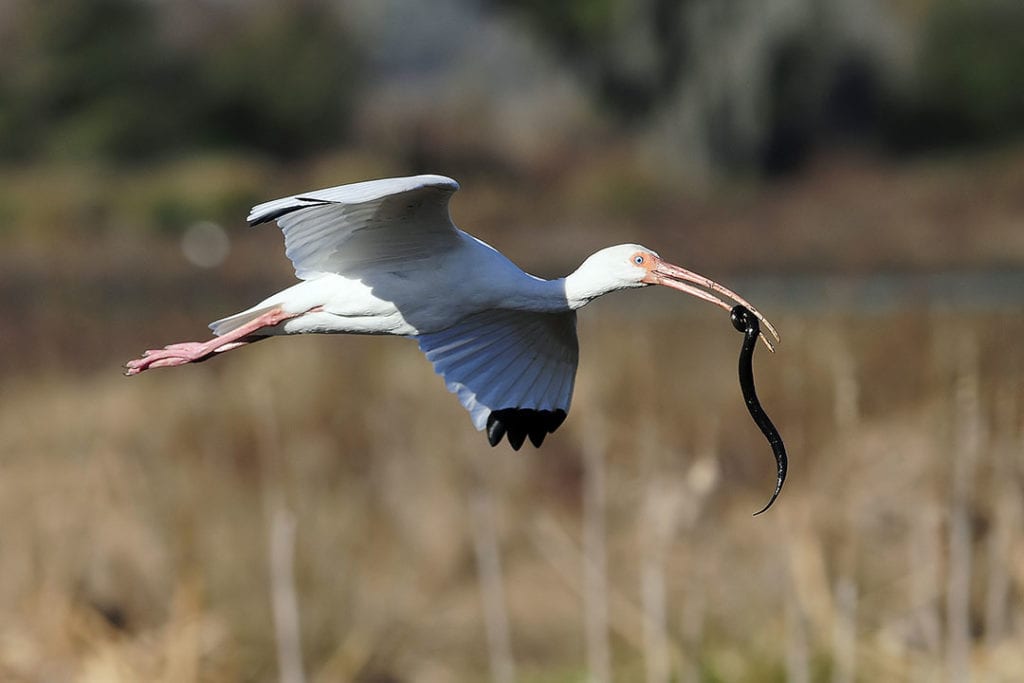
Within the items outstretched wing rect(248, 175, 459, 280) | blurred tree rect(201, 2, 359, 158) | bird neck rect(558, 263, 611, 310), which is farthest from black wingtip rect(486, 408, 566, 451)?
blurred tree rect(201, 2, 359, 158)

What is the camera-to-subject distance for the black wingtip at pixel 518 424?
27.9 feet

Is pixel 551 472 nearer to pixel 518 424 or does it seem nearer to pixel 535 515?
pixel 535 515

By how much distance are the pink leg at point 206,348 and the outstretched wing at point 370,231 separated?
30 cm

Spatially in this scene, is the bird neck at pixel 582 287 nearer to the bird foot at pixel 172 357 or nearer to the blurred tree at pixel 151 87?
the bird foot at pixel 172 357

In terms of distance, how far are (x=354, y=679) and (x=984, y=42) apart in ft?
146

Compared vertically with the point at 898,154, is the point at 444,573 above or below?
below

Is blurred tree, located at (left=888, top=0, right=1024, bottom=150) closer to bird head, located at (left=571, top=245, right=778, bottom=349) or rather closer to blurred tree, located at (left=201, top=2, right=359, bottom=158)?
blurred tree, located at (left=201, top=2, right=359, bottom=158)

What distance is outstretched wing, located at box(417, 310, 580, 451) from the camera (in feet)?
27.4

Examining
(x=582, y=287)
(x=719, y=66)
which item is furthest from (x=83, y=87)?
(x=582, y=287)

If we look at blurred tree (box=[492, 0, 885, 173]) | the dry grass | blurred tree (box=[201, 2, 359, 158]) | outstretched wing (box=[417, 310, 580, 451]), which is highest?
blurred tree (box=[201, 2, 359, 158])

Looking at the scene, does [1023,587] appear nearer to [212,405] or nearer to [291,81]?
[212,405]

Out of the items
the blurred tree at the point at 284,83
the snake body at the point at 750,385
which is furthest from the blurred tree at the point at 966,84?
the snake body at the point at 750,385

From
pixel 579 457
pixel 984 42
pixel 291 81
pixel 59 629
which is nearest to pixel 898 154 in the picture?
pixel 984 42

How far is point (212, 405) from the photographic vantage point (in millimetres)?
17266
